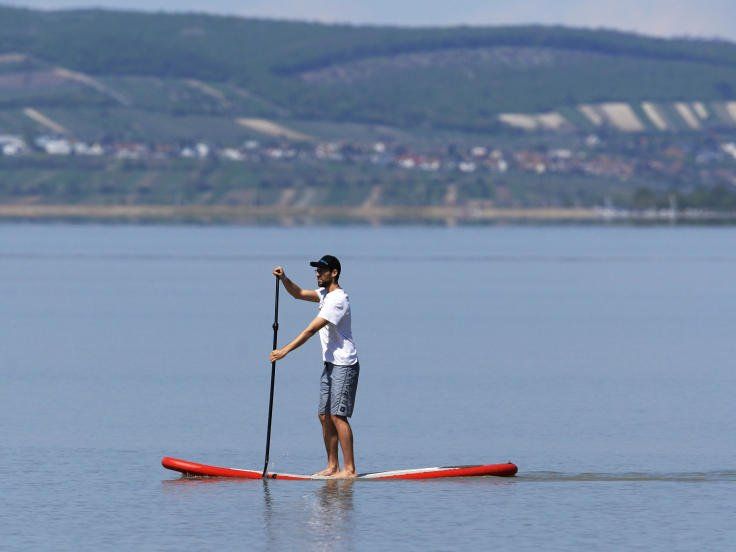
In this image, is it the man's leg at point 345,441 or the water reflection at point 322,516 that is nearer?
the water reflection at point 322,516

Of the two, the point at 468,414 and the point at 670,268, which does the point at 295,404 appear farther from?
the point at 670,268

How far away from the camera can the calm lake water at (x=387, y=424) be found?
76.5 ft

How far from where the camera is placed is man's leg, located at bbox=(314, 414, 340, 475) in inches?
1032

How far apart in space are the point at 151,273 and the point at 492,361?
234 feet

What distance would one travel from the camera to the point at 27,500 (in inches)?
986

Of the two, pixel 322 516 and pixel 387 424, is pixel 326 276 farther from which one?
pixel 387 424

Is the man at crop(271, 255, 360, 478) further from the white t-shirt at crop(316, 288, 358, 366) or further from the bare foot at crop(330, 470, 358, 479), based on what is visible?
the bare foot at crop(330, 470, 358, 479)

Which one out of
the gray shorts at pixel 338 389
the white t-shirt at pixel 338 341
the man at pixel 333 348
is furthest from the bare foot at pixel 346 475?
the white t-shirt at pixel 338 341

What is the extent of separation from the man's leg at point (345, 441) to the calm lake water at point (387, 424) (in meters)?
0.35

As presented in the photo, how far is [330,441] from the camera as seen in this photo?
1041 inches

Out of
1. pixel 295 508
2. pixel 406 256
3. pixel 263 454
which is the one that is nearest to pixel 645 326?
pixel 263 454

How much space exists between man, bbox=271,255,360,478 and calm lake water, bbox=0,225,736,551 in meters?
0.97

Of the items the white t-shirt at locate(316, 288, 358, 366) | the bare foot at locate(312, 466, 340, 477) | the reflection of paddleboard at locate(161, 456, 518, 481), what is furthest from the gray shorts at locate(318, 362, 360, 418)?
the reflection of paddleboard at locate(161, 456, 518, 481)

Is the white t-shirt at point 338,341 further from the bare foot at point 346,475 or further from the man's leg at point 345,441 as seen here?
the bare foot at point 346,475
